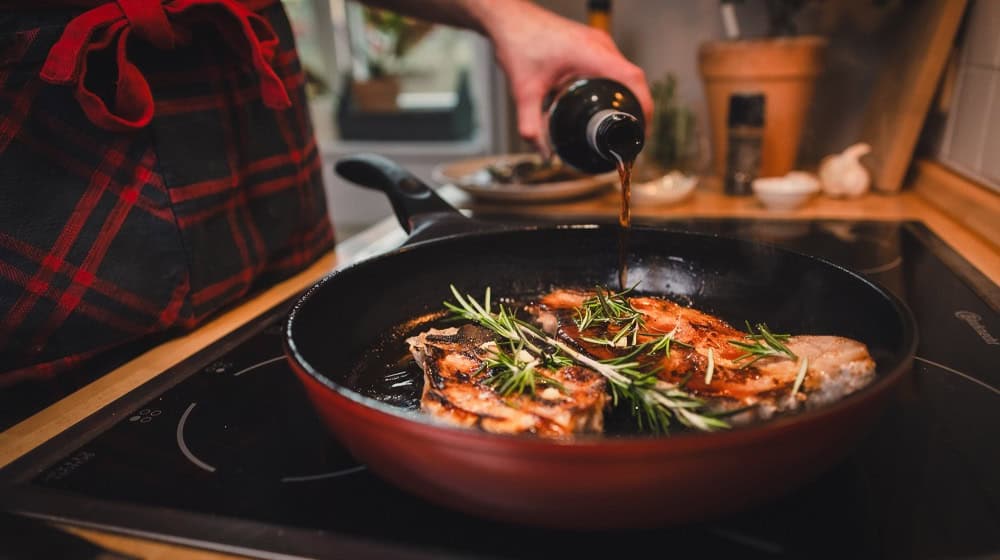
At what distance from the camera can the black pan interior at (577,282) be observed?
83 centimetres

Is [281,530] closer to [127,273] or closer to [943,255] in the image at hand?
[127,273]

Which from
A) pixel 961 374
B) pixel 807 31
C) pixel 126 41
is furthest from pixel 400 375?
pixel 807 31

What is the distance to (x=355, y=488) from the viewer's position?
63cm

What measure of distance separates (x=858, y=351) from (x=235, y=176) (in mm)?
877

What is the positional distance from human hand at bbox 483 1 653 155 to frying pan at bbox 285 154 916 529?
298 millimetres

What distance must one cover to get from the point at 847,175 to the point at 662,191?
46cm

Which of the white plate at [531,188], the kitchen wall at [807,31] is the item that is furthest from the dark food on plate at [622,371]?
the kitchen wall at [807,31]

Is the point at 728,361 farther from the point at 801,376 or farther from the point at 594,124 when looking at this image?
the point at 594,124

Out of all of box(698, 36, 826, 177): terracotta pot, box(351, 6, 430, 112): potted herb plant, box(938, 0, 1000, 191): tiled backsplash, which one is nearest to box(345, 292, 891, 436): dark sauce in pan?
box(938, 0, 1000, 191): tiled backsplash

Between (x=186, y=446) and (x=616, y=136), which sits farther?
(x=616, y=136)

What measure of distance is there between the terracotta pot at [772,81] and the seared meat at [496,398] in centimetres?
124

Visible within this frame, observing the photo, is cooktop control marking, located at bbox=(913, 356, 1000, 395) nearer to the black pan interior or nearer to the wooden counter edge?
the black pan interior

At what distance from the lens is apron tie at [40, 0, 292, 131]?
0.75 m

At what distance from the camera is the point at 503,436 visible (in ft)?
1.57
